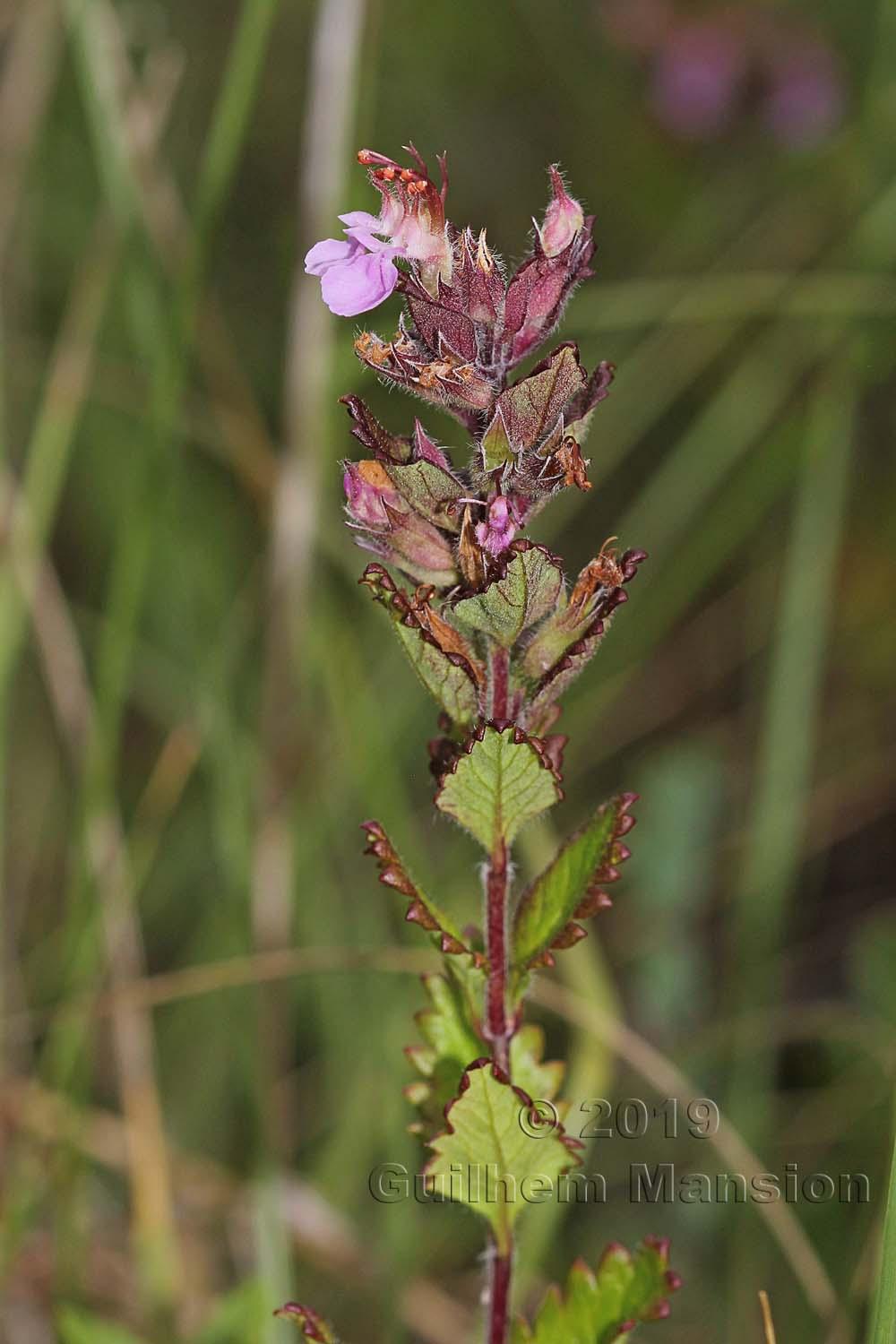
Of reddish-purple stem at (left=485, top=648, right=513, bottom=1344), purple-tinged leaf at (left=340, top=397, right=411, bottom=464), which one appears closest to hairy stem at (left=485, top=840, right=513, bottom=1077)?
reddish-purple stem at (left=485, top=648, right=513, bottom=1344)

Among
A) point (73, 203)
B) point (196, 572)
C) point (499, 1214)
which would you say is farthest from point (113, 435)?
point (499, 1214)

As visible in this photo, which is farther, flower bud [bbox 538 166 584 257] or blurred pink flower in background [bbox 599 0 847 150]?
blurred pink flower in background [bbox 599 0 847 150]

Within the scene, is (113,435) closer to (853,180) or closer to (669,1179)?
(853,180)

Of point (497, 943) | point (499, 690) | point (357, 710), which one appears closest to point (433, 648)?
point (499, 690)

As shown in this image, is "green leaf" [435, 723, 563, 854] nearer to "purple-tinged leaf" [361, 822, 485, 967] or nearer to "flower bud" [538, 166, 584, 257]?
"purple-tinged leaf" [361, 822, 485, 967]

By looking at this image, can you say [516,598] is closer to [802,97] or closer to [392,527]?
[392,527]

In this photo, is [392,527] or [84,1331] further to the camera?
[84,1331]

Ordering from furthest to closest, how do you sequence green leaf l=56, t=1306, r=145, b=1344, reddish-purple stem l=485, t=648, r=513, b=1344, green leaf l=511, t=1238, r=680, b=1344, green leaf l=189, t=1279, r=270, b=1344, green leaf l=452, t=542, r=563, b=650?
green leaf l=189, t=1279, r=270, b=1344
green leaf l=56, t=1306, r=145, b=1344
green leaf l=511, t=1238, r=680, b=1344
reddish-purple stem l=485, t=648, r=513, b=1344
green leaf l=452, t=542, r=563, b=650
